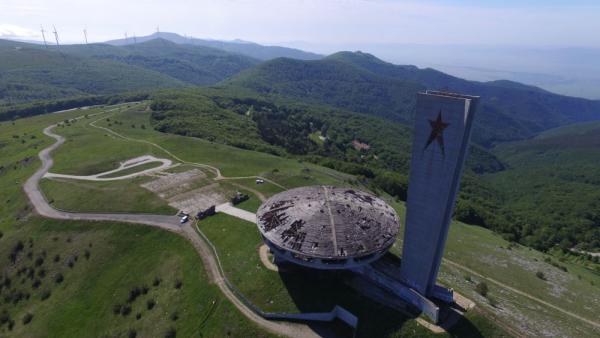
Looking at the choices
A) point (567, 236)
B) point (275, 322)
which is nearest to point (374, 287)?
point (275, 322)

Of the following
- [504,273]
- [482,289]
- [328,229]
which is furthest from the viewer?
[504,273]

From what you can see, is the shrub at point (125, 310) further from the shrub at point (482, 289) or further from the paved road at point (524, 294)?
the paved road at point (524, 294)

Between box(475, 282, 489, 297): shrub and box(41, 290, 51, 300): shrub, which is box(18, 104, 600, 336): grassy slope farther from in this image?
box(41, 290, 51, 300): shrub

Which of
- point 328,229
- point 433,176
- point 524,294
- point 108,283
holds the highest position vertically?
point 433,176

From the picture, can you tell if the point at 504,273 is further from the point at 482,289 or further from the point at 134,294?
the point at 134,294

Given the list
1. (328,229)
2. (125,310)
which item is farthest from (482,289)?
(125,310)

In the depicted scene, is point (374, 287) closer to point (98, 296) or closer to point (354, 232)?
point (354, 232)
